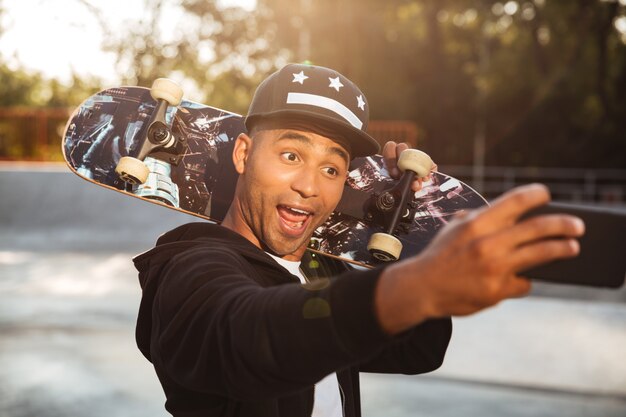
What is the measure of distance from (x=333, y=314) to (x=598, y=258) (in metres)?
0.38

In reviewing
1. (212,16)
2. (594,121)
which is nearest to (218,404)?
(594,121)

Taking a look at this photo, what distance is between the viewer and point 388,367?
6.75 ft

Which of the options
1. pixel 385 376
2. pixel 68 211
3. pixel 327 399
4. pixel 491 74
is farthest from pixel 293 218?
pixel 491 74

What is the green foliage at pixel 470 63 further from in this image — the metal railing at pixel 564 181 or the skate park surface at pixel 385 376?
the skate park surface at pixel 385 376

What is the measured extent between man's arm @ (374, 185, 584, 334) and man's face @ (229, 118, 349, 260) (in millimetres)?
763

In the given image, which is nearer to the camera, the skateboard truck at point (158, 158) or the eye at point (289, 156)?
the eye at point (289, 156)

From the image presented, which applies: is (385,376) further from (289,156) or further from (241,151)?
(289,156)

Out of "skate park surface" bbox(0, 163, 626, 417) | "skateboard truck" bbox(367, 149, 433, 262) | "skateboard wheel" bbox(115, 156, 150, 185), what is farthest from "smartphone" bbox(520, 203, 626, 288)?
"skate park surface" bbox(0, 163, 626, 417)

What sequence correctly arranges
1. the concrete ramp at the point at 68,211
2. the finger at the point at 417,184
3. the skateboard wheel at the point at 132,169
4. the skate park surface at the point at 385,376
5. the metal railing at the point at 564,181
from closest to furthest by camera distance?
the skateboard wheel at the point at 132,169, the finger at the point at 417,184, the skate park surface at the point at 385,376, the concrete ramp at the point at 68,211, the metal railing at the point at 564,181

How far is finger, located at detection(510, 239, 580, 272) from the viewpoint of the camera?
0.85 meters

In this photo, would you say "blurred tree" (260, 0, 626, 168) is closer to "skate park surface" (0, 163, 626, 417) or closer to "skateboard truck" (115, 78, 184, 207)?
"skate park surface" (0, 163, 626, 417)

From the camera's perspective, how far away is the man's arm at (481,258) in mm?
851

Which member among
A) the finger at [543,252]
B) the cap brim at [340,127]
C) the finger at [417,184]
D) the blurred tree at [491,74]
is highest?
the blurred tree at [491,74]

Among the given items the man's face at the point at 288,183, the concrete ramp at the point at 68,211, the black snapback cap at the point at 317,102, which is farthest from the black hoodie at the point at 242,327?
the concrete ramp at the point at 68,211
